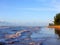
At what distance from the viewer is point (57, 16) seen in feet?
236

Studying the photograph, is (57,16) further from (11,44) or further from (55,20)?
(11,44)

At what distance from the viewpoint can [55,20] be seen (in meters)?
74.0

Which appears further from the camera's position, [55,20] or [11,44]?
[55,20]

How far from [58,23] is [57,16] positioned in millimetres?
4313

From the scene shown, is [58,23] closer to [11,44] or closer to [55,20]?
[55,20]

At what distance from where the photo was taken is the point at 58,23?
75.1 m

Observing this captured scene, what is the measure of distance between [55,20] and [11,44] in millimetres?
59218

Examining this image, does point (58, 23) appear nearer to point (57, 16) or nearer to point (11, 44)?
point (57, 16)

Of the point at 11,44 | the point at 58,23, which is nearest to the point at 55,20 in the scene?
the point at 58,23

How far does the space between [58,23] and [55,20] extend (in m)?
2.20

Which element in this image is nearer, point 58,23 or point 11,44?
point 11,44

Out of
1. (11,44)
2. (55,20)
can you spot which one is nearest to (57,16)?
(55,20)
